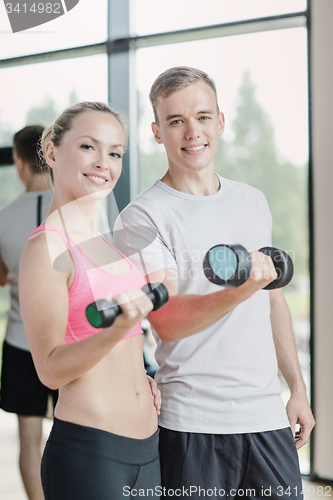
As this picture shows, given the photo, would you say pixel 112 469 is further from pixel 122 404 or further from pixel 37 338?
pixel 37 338

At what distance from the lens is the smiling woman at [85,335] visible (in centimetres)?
67

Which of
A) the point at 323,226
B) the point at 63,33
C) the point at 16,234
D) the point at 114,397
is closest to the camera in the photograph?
the point at 114,397

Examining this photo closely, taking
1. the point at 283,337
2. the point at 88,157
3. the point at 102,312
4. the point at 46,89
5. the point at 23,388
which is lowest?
the point at 23,388

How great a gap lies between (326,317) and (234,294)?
1236mm

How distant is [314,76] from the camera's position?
5.86 ft

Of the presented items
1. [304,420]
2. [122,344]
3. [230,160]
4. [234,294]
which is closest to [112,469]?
[122,344]

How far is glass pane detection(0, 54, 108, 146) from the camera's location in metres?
2.16

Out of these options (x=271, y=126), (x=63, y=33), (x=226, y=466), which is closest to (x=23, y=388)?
(x=226, y=466)

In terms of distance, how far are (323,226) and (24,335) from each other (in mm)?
1168

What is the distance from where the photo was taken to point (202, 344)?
2.85 ft

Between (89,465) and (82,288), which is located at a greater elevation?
(82,288)

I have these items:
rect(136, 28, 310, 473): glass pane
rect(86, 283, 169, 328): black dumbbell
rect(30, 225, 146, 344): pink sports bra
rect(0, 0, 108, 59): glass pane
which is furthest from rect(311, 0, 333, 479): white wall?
rect(86, 283, 169, 328): black dumbbell

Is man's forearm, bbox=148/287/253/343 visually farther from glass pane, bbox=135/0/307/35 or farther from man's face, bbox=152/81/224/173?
glass pane, bbox=135/0/307/35

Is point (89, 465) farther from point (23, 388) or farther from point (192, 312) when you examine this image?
point (23, 388)
